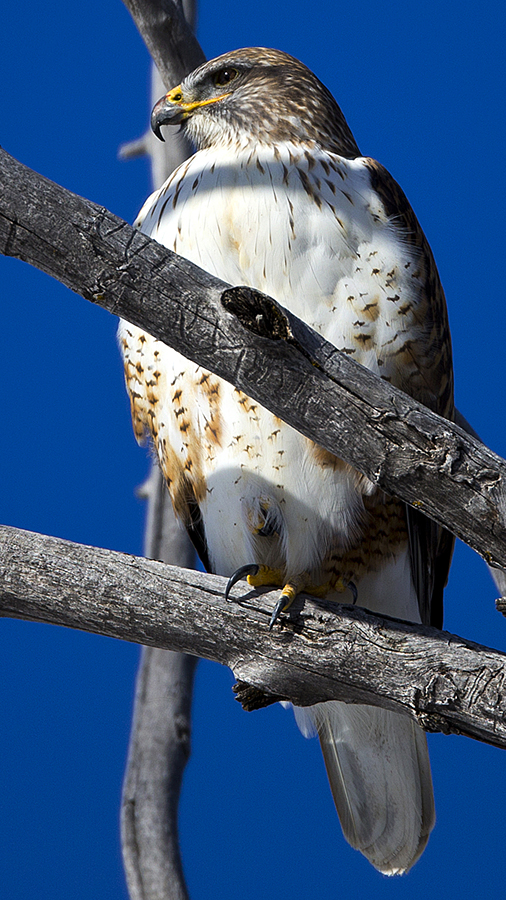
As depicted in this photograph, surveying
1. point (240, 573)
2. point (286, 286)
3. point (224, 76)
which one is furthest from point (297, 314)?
point (224, 76)

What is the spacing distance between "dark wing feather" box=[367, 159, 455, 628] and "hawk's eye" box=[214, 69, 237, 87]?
1.46 ft

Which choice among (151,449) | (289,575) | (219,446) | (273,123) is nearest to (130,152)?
(273,123)

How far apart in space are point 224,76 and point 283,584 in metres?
1.26

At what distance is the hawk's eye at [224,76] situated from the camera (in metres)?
2.30

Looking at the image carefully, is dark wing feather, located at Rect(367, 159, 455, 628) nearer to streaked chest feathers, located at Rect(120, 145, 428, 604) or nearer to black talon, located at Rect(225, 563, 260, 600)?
streaked chest feathers, located at Rect(120, 145, 428, 604)

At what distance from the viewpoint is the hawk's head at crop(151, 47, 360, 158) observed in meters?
2.19

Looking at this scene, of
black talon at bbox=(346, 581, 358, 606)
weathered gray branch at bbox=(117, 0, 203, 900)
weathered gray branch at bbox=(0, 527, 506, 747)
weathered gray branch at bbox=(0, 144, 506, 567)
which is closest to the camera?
weathered gray branch at bbox=(0, 144, 506, 567)

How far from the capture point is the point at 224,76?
2.30 m

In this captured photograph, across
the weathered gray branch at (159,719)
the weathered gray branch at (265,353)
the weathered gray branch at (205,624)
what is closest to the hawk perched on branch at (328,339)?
the weathered gray branch at (205,624)

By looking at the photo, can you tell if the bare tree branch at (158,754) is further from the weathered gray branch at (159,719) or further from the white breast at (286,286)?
the white breast at (286,286)

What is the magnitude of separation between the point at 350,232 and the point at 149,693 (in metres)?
1.66

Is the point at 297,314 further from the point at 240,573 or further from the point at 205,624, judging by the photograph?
the point at 205,624

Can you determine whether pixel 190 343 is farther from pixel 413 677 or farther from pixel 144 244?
pixel 413 677

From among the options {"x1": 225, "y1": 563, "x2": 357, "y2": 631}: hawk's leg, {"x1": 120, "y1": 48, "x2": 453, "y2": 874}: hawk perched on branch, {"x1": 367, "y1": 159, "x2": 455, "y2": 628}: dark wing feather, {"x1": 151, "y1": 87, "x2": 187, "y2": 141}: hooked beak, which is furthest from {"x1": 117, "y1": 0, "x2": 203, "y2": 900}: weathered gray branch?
{"x1": 367, "y1": 159, "x2": 455, "y2": 628}: dark wing feather
